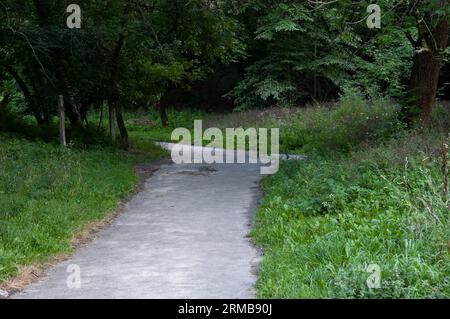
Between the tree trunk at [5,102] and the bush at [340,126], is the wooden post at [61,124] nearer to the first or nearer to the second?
the tree trunk at [5,102]

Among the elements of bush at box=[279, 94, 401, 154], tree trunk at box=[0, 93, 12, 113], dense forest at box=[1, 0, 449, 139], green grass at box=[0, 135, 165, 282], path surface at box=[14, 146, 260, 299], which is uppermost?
dense forest at box=[1, 0, 449, 139]

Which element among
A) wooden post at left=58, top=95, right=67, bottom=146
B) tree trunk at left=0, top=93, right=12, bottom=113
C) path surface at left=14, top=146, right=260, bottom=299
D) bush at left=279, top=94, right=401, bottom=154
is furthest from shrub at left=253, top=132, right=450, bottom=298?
tree trunk at left=0, top=93, right=12, bottom=113

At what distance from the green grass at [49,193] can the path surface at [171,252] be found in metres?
0.41

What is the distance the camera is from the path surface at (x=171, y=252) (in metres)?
6.43

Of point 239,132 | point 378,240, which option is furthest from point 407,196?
point 239,132

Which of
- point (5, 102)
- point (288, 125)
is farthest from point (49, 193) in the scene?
point (288, 125)

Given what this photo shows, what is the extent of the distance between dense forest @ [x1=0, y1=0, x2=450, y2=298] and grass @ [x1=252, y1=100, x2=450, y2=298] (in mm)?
23

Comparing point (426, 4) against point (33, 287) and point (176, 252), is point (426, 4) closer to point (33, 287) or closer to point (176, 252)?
point (176, 252)

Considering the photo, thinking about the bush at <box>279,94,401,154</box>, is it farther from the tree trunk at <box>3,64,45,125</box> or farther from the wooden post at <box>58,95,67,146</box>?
the tree trunk at <box>3,64,45,125</box>

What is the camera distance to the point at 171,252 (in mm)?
7902

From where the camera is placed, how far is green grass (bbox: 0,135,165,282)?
7867 millimetres

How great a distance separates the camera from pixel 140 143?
21.3 meters

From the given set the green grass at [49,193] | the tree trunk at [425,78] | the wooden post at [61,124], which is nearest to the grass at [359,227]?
the tree trunk at [425,78]
